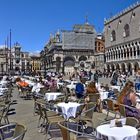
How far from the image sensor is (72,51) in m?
88.9

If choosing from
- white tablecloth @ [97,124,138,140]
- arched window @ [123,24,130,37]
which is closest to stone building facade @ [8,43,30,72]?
arched window @ [123,24,130,37]

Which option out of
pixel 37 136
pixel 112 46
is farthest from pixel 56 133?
pixel 112 46

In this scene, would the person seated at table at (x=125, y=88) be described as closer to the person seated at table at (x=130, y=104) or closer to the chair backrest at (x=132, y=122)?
the person seated at table at (x=130, y=104)

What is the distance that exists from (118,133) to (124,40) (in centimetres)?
5727

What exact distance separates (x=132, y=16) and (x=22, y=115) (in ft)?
164

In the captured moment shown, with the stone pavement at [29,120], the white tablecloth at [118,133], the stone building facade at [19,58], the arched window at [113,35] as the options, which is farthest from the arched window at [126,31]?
the stone building facade at [19,58]

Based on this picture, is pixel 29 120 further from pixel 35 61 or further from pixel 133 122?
pixel 35 61

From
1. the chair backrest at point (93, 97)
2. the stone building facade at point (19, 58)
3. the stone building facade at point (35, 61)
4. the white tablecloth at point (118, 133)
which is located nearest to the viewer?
the white tablecloth at point (118, 133)

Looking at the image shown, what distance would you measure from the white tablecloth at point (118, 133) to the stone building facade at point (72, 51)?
261 ft

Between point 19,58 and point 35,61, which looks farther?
point 19,58

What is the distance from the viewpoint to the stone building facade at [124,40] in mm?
56500

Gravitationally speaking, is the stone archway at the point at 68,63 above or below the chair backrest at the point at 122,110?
above

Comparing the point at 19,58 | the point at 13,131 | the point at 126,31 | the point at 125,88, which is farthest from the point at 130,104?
the point at 19,58

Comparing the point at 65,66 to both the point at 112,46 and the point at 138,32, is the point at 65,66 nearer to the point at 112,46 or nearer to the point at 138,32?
the point at 112,46
